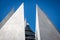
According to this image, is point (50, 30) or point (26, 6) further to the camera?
point (26, 6)

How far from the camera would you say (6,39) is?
1.14 m

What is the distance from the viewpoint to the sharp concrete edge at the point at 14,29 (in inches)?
45.1

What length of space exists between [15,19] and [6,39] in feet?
0.66

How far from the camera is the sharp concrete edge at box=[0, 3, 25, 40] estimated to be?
45.1 inches

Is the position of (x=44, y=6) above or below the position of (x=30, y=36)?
above

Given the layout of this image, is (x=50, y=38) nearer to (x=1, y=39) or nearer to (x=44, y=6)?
(x=1, y=39)

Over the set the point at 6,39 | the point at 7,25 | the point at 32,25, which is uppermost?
the point at 32,25

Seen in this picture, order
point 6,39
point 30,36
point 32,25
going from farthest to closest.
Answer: point 32,25, point 30,36, point 6,39

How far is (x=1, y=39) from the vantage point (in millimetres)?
1147

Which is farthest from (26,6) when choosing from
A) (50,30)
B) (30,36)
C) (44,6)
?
(50,30)

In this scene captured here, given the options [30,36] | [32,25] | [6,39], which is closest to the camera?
[6,39]

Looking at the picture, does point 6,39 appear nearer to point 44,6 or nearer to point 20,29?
point 20,29

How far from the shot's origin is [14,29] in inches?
45.8

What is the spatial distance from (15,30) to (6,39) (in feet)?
0.38
